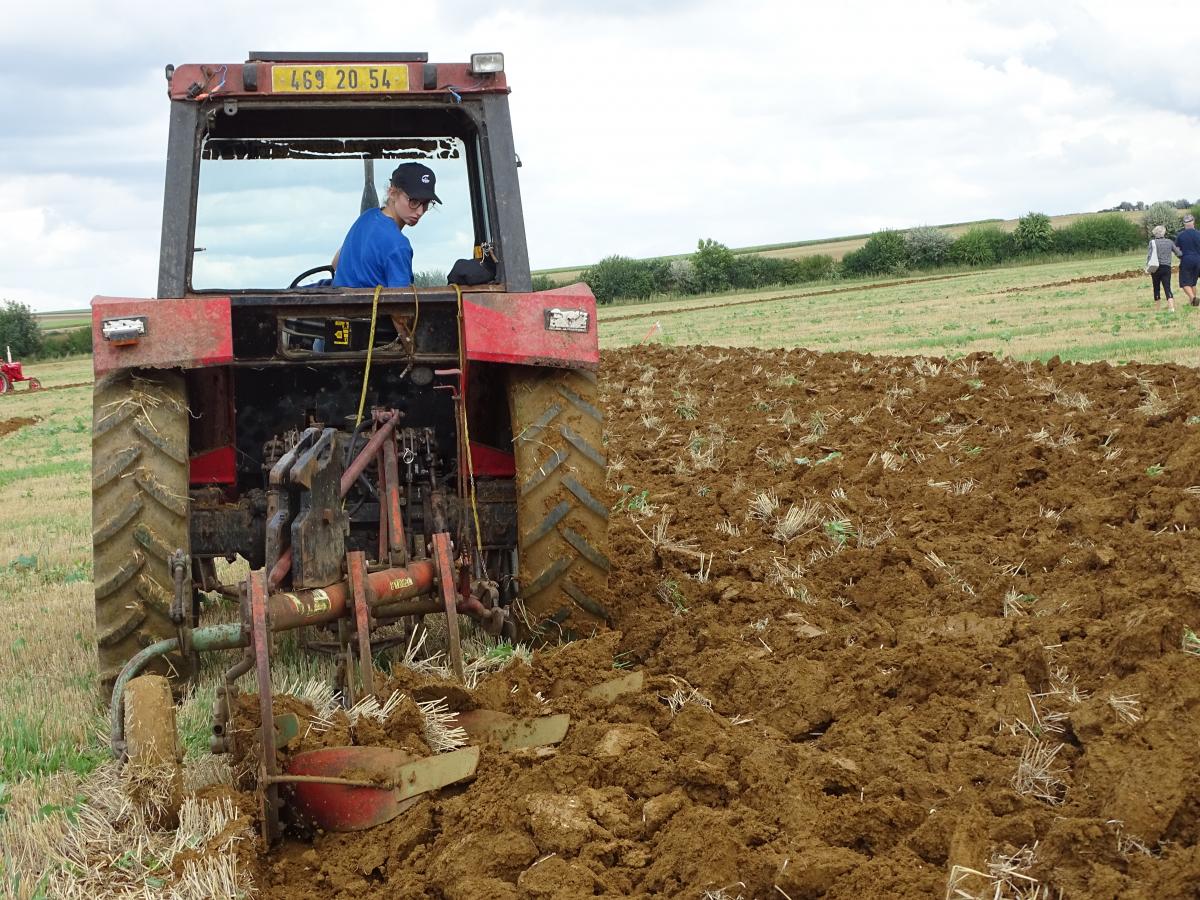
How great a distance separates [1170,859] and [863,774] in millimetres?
890

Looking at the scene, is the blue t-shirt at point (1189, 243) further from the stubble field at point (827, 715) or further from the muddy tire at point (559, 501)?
the muddy tire at point (559, 501)

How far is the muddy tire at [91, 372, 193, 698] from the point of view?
4.65m

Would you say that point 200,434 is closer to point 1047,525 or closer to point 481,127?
point 481,127

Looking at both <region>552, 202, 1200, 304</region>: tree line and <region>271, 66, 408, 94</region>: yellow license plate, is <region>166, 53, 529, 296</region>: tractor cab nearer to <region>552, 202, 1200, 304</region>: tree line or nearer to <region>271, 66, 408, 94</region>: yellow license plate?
<region>271, 66, 408, 94</region>: yellow license plate

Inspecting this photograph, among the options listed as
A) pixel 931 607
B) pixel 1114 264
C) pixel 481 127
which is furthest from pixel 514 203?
pixel 1114 264

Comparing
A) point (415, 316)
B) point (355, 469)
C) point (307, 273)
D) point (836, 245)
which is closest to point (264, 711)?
point (355, 469)

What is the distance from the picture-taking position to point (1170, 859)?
9.32 feet

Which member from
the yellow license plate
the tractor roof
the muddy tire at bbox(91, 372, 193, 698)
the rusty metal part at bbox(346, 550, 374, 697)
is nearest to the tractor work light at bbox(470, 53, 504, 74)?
the tractor roof

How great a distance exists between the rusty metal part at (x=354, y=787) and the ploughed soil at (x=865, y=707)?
0.17ft

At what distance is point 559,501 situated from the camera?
495 cm

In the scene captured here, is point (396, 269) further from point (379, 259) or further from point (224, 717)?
point (224, 717)

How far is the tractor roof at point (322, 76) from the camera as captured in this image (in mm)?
5160

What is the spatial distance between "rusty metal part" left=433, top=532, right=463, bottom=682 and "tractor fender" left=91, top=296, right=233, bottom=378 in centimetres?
112

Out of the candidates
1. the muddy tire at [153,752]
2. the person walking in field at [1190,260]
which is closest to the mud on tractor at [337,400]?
the muddy tire at [153,752]
